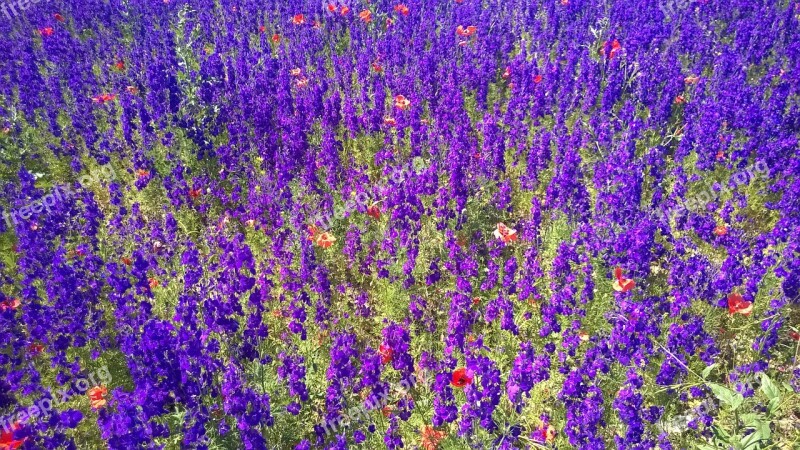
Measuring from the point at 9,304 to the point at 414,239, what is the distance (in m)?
2.82

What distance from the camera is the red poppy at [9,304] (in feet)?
11.4

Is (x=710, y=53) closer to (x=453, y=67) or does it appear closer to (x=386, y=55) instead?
(x=453, y=67)

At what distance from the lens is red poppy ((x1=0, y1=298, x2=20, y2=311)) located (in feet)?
11.4

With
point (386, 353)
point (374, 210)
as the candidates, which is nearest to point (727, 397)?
point (386, 353)

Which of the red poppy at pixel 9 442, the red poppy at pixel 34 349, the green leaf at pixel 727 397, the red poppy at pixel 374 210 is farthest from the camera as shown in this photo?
the red poppy at pixel 374 210

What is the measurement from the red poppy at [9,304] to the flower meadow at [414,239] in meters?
0.01

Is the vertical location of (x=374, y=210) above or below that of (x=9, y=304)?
above

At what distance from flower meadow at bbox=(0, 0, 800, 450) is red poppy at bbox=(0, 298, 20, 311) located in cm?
1

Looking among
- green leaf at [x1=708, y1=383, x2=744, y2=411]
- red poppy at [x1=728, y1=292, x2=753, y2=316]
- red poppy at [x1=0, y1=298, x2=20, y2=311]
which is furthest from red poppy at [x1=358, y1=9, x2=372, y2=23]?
green leaf at [x1=708, y1=383, x2=744, y2=411]

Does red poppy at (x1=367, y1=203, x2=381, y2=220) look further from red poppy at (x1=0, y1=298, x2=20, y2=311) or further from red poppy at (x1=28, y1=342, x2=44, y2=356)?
red poppy at (x1=0, y1=298, x2=20, y2=311)

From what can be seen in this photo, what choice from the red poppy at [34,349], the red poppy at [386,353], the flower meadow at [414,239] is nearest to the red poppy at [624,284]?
the flower meadow at [414,239]

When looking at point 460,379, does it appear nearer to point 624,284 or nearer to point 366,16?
point 624,284

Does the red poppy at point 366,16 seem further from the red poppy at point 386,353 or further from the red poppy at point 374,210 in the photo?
the red poppy at point 386,353

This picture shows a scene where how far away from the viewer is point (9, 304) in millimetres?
3521
